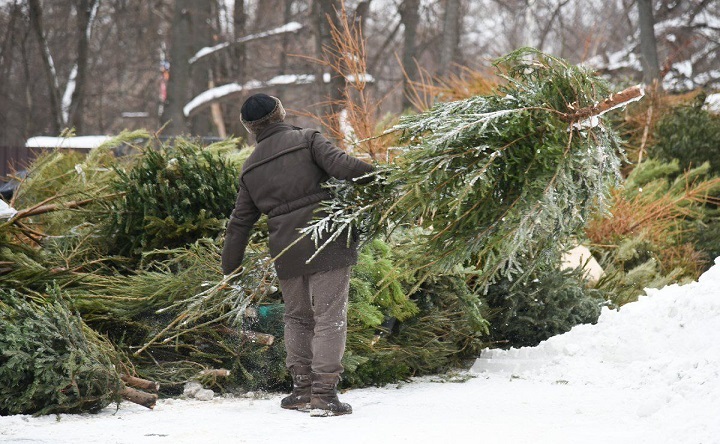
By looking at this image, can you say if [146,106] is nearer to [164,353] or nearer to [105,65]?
[105,65]

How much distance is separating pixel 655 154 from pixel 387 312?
628 cm

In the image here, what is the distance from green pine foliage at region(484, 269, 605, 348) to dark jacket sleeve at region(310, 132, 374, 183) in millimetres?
2187

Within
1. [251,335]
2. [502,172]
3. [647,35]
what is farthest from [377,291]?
[647,35]

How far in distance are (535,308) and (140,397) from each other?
296cm

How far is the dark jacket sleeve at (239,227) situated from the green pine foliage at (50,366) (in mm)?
823

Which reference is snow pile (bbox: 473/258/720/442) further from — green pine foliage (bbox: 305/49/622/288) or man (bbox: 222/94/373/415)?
man (bbox: 222/94/373/415)

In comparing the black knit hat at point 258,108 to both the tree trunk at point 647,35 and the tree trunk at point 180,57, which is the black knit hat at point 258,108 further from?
the tree trunk at point 180,57

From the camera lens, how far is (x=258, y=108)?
470 cm

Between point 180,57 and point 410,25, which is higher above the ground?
point 410,25

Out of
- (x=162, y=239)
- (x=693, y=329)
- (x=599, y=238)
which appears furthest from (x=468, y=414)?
(x=599, y=238)

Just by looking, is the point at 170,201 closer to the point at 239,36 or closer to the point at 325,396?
the point at 325,396

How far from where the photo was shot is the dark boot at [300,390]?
4.65 metres

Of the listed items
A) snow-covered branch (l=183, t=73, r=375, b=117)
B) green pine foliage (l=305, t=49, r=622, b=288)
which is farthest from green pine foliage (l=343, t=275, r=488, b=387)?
snow-covered branch (l=183, t=73, r=375, b=117)

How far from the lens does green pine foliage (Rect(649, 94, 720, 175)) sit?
415 inches
